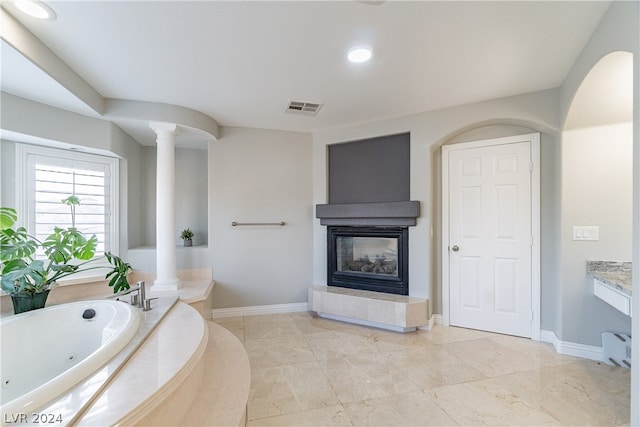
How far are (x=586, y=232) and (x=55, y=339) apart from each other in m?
4.09

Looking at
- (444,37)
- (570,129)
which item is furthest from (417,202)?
(444,37)

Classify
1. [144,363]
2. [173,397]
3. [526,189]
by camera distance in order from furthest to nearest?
[526,189] < [144,363] < [173,397]

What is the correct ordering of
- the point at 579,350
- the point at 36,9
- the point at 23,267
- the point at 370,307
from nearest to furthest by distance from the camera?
the point at 36,9, the point at 23,267, the point at 579,350, the point at 370,307

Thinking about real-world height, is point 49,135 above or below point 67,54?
below

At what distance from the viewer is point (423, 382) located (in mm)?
2135

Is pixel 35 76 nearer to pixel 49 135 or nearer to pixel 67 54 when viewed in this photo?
pixel 67 54

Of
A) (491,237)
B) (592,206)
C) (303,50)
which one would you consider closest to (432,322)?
(491,237)

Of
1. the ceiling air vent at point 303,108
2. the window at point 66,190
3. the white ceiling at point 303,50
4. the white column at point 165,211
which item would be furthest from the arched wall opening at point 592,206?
the window at point 66,190

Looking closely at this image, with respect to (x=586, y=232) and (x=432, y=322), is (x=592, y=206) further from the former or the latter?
(x=432, y=322)

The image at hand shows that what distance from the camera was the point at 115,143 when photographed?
2990 millimetres

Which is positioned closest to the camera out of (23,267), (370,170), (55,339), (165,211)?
(55,339)

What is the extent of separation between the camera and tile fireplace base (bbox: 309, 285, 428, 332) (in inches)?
118

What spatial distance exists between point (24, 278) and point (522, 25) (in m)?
3.61

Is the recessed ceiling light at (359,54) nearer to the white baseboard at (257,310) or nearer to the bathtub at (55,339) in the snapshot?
the bathtub at (55,339)
